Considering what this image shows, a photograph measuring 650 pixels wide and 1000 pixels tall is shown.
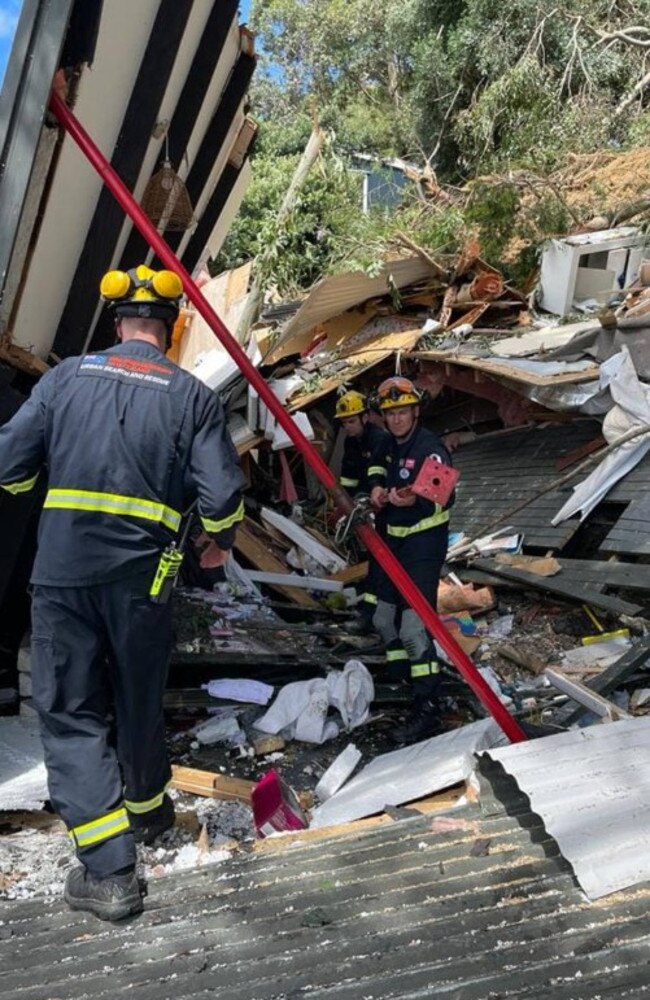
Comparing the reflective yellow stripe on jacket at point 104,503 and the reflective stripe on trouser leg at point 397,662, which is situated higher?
the reflective yellow stripe on jacket at point 104,503

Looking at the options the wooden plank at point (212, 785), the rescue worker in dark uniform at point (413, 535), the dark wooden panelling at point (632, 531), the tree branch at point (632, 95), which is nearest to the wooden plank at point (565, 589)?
the dark wooden panelling at point (632, 531)

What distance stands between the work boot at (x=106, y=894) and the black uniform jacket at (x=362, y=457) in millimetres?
2730

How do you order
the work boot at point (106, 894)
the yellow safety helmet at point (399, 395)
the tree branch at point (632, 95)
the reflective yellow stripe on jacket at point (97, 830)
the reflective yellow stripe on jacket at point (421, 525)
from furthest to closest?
the tree branch at point (632, 95) → the yellow safety helmet at point (399, 395) → the reflective yellow stripe on jacket at point (421, 525) → the reflective yellow stripe on jacket at point (97, 830) → the work boot at point (106, 894)

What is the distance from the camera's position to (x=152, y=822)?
2955mm

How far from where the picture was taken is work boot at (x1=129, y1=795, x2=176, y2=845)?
2.91m

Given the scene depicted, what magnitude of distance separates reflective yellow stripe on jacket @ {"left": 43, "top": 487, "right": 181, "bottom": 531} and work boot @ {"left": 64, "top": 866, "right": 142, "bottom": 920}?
100 cm

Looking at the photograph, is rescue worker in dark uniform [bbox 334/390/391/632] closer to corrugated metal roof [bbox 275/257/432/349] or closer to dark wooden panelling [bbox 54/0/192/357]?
dark wooden panelling [bbox 54/0/192/357]

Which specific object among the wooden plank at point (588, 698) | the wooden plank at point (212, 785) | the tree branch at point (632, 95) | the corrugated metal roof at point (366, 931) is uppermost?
the tree branch at point (632, 95)

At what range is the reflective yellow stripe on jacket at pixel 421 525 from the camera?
420cm

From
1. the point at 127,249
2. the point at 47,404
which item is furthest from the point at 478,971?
the point at 127,249

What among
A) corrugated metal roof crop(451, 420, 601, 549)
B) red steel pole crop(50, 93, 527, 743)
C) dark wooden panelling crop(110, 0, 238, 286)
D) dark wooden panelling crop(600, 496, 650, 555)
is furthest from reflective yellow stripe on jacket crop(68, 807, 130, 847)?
corrugated metal roof crop(451, 420, 601, 549)

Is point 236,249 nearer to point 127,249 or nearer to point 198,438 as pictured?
point 127,249

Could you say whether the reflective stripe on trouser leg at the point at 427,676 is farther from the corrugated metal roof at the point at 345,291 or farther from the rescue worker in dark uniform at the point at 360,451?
the corrugated metal roof at the point at 345,291

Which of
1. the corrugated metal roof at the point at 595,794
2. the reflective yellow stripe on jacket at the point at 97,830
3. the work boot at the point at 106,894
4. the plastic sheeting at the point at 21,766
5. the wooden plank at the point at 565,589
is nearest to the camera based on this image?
the corrugated metal roof at the point at 595,794
